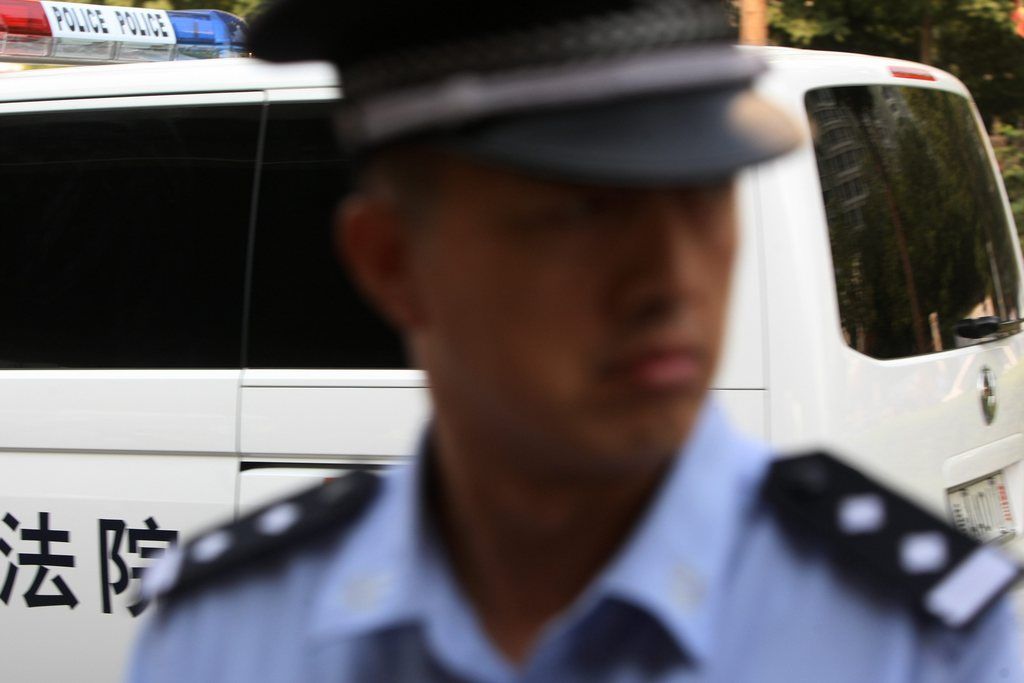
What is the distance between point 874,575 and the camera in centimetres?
108

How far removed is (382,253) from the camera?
3.89 ft

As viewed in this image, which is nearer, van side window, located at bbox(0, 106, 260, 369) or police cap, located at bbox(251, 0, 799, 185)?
police cap, located at bbox(251, 0, 799, 185)

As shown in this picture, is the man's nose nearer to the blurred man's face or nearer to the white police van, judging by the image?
the blurred man's face

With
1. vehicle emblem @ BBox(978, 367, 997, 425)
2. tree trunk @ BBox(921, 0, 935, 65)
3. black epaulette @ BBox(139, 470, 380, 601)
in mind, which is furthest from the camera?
tree trunk @ BBox(921, 0, 935, 65)

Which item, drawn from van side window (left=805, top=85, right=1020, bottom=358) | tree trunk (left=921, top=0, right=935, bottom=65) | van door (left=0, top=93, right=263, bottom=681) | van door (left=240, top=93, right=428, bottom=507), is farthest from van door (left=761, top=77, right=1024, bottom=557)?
tree trunk (left=921, top=0, right=935, bottom=65)

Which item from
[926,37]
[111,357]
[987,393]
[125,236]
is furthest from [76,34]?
[926,37]

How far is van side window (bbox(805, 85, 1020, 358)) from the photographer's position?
124 inches

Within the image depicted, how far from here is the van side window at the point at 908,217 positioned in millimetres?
3141

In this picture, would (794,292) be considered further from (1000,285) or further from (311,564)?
(311,564)

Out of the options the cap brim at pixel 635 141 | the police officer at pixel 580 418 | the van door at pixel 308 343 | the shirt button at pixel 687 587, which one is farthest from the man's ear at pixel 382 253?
the van door at pixel 308 343

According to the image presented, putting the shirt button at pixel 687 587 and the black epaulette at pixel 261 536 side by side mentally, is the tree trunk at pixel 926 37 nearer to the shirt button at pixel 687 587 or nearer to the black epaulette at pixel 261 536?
the black epaulette at pixel 261 536

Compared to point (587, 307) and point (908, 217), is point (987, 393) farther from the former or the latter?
point (587, 307)

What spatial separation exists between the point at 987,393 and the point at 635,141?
276 cm

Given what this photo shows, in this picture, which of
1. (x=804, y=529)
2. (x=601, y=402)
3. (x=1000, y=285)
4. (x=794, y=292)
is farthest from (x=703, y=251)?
(x=1000, y=285)
